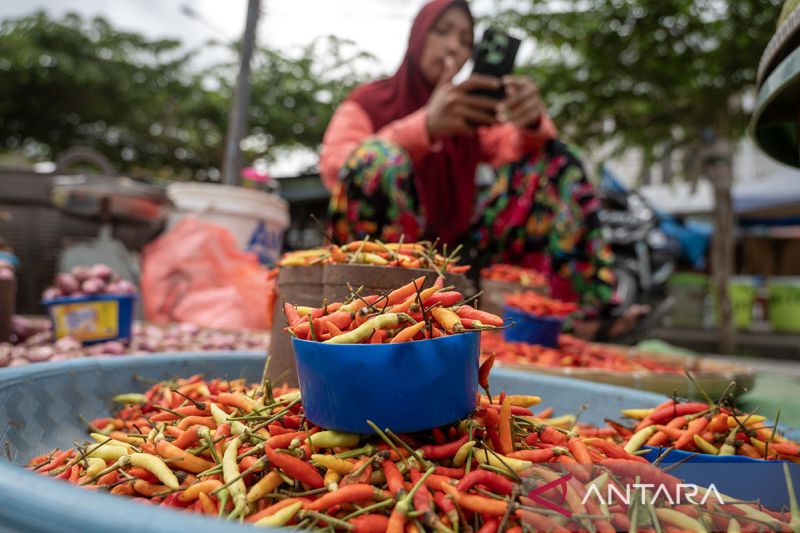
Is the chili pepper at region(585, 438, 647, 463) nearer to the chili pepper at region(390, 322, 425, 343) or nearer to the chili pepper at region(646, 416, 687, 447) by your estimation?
the chili pepper at region(646, 416, 687, 447)

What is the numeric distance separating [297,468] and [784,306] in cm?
1127

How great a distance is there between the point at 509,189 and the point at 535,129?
0.37 meters

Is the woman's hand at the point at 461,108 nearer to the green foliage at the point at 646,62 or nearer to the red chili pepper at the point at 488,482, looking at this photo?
the red chili pepper at the point at 488,482

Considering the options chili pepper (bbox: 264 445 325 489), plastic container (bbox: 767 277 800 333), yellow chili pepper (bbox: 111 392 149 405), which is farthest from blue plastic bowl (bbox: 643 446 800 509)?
plastic container (bbox: 767 277 800 333)

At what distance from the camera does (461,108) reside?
267 cm

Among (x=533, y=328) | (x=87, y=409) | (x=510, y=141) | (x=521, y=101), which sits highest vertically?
(x=521, y=101)

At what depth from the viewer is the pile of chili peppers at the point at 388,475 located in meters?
0.80

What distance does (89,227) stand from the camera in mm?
4258

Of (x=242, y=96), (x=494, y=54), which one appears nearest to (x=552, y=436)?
(x=494, y=54)

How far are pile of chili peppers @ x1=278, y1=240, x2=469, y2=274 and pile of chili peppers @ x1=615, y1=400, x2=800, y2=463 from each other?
0.54m

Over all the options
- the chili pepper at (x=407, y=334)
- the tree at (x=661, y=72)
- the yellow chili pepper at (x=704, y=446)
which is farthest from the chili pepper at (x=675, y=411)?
the tree at (x=661, y=72)

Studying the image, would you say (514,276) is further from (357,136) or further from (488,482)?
(488,482)

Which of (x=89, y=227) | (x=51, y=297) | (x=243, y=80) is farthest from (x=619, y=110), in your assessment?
(x=51, y=297)

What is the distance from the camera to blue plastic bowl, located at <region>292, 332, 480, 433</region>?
90cm
